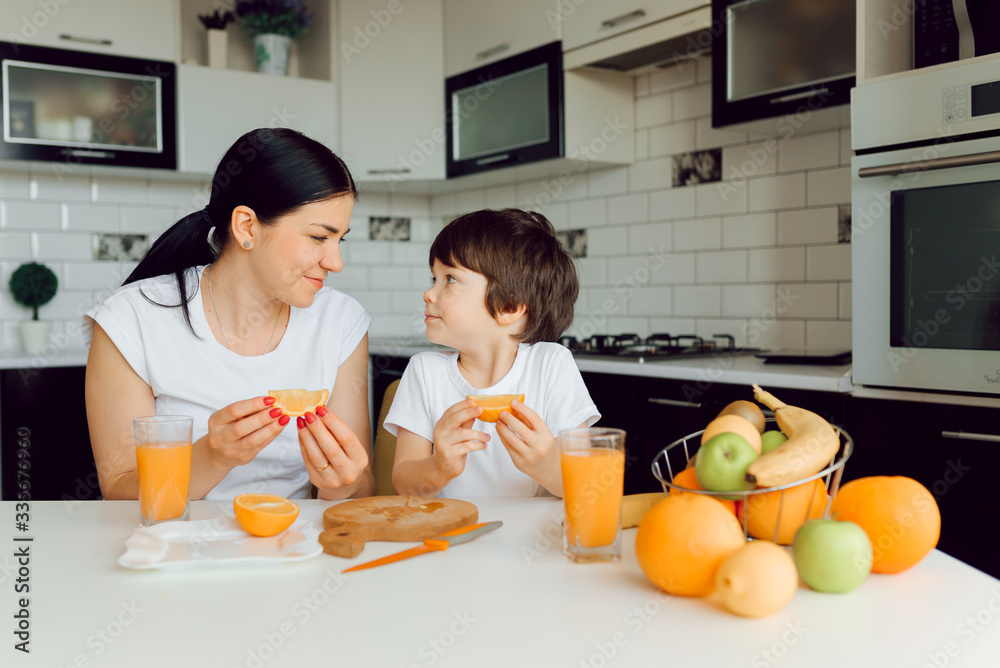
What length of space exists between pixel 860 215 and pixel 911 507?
1.34 metres

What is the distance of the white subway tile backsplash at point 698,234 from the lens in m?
3.04

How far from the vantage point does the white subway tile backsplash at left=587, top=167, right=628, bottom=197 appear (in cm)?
339

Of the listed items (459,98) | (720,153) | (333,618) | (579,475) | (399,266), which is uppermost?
(459,98)

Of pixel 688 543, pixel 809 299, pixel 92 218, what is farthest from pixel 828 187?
pixel 92 218

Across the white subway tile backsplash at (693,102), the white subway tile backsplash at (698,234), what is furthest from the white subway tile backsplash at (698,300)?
the white subway tile backsplash at (693,102)

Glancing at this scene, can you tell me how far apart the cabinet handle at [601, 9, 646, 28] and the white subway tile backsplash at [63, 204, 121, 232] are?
7.27ft

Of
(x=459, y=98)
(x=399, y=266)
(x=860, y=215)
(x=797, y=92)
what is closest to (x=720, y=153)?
(x=797, y=92)

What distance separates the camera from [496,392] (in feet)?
5.47

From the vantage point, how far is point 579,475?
3.02 feet

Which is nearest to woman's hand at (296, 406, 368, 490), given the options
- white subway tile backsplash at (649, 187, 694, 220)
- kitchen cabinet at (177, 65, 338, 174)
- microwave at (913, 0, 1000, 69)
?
microwave at (913, 0, 1000, 69)

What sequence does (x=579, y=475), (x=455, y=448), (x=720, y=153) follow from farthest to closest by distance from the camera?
(x=720, y=153) → (x=455, y=448) → (x=579, y=475)

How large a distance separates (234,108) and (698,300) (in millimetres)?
2067

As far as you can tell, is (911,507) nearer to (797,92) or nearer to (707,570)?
(707,570)

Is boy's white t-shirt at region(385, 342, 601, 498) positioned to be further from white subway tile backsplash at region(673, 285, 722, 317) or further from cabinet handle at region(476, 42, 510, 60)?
cabinet handle at region(476, 42, 510, 60)
